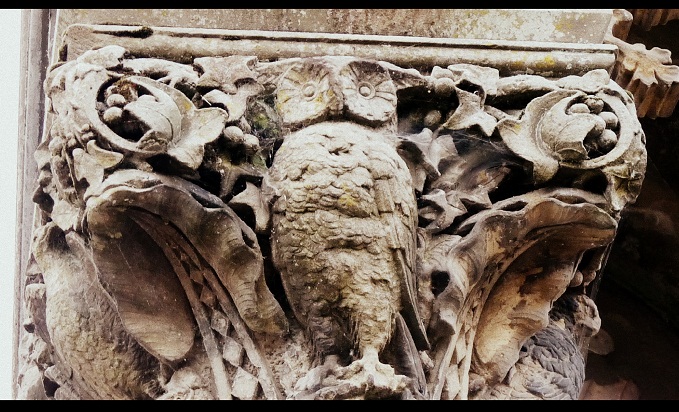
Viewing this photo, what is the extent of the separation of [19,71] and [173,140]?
1203mm

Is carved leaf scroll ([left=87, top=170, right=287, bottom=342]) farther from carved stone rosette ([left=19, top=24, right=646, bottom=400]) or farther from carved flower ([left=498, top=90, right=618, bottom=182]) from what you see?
carved flower ([left=498, top=90, right=618, bottom=182])

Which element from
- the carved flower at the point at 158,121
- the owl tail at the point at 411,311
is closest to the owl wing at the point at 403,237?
the owl tail at the point at 411,311

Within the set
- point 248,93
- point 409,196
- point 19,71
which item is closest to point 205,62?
point 248,93

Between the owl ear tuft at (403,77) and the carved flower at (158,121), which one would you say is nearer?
the carved flower at (158,121)

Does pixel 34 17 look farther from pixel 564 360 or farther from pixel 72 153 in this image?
pixel 564 360

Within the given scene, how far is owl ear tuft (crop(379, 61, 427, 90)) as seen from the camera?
3502 millimetres

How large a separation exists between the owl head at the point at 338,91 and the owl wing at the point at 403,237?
19 centimetres

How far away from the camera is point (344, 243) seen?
10.4 ft

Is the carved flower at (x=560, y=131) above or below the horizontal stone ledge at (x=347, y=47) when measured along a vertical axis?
below

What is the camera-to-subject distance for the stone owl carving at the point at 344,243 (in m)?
3.16

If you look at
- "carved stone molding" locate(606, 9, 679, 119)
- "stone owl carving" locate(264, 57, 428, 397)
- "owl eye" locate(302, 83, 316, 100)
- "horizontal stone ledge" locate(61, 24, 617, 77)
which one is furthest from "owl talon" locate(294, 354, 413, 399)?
"carved stone molding" locate(606, 9, 679, 119)

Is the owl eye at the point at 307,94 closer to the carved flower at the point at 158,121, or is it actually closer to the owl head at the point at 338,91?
the owl head at the point at 338,91

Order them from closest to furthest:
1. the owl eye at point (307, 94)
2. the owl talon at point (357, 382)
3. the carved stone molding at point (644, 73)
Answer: the owl talon at point (357, 382), the owl eye at point (307, 94), the carved stone molding at point (644, 73)

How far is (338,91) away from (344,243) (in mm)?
387
